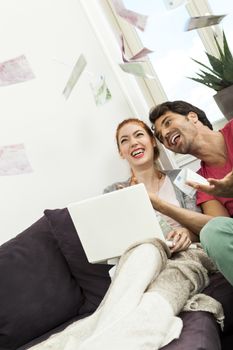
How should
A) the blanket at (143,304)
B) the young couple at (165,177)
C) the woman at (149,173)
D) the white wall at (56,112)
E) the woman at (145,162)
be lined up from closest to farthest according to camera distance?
1. the blanket at (143,304)
2. the young couple at (165,177)
3. the woman at (149,173)
4. the woman at (145,162)
5. the white wall at (56,112)

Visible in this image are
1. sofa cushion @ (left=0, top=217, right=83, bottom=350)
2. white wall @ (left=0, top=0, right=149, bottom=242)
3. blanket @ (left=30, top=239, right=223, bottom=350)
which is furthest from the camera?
white wall @ (left=0, top=0, right=149, bottom=242)

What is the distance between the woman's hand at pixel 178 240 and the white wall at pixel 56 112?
27.5 inches

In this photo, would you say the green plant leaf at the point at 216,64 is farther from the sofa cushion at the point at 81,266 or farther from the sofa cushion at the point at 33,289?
the sofa cushion at the point at 33,289

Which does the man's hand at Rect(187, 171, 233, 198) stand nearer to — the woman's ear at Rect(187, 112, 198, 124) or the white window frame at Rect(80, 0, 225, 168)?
the woman's ear at Rect(187, 112, 198, 124)

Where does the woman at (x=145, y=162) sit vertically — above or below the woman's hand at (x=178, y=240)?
above

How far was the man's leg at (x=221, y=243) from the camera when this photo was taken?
107 centimetres

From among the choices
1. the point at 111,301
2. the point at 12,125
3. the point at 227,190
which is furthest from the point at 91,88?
the point at 111,301

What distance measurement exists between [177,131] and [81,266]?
715 mm

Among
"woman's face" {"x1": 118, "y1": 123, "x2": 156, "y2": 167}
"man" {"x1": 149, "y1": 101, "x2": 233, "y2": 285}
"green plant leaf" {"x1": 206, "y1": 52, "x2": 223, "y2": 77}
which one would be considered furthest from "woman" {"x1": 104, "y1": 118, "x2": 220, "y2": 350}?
"green plant leaf" {"x1": 206, "y1": 52, "x2": 223, "y2": 77}

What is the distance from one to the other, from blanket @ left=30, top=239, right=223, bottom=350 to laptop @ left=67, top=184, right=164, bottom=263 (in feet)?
0.36

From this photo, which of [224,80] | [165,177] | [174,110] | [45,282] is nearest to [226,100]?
[224,80]

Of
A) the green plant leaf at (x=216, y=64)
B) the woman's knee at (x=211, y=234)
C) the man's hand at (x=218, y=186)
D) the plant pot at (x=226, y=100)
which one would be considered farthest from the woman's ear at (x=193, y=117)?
the woman's knee at (x=211, y=234)

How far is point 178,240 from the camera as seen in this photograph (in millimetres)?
1453

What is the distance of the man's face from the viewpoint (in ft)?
5.59
